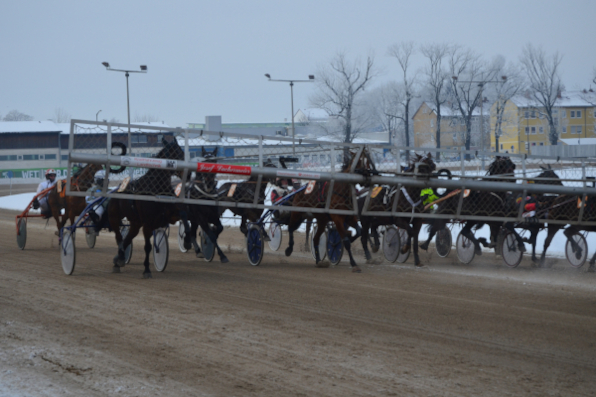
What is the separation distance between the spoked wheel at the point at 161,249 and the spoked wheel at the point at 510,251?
19.2 ft

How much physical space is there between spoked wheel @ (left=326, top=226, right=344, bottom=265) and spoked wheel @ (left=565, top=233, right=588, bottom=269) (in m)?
3.99

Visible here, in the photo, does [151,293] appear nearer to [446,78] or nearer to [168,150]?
[168,150]

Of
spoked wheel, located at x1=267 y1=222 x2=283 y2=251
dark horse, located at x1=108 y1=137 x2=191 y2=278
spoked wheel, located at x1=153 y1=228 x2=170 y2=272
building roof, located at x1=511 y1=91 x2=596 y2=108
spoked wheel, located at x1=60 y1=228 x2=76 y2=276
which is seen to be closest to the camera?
dark horse, located at x1=108 y1=137 x2=191 y2=278

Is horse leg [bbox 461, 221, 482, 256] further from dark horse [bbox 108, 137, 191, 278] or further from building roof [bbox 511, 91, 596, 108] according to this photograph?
building roof [bbox 511, 91, 596, 108]

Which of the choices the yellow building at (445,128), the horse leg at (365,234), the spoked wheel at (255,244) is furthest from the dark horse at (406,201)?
the yellow building at (445,128)

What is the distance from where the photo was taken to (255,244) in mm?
12016

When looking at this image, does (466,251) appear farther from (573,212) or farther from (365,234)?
(573,212)

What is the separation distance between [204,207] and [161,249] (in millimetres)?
1533

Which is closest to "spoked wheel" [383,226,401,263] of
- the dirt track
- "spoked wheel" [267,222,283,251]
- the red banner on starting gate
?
the dirt track

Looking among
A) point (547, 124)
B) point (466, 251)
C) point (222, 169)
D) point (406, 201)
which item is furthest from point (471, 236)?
point (547, 124)

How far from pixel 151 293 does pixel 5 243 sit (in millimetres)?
9204

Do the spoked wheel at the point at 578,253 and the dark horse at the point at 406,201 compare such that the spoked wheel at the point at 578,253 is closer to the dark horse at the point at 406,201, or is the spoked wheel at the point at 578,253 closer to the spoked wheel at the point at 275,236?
the dark horse at the point at 406,201

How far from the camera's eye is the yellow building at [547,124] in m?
57.4

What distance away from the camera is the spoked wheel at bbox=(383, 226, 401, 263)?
12.5m
